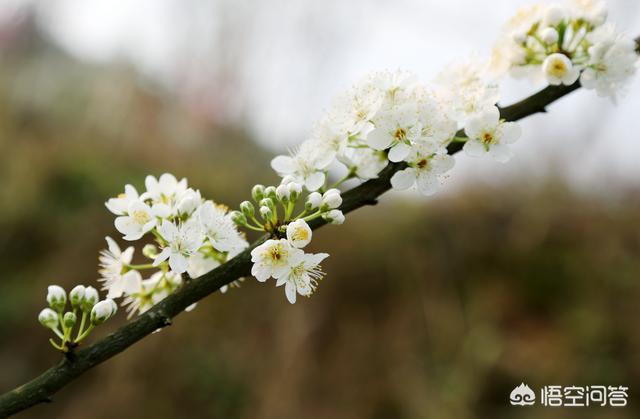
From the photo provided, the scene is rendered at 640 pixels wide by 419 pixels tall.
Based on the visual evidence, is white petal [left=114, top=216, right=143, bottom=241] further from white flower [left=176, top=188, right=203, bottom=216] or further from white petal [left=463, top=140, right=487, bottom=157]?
white petal [left=463, top=140, right=487, bottom=157]

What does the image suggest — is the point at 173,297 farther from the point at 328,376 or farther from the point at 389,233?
the point at 389,233

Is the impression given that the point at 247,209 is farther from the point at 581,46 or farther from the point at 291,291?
the point at 581,46

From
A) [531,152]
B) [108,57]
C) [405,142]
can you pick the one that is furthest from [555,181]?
[108,57]

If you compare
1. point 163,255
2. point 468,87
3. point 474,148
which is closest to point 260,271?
point 163,255

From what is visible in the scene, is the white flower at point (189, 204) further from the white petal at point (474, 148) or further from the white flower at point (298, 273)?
the white petal at point (474, 148)

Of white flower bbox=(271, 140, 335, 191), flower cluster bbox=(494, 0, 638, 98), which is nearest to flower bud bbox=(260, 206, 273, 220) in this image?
white flower bbox=(271, 140, 335, 191)

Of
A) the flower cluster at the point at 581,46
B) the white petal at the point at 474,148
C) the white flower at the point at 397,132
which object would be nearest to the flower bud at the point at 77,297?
the white flower at the point at 397,132
